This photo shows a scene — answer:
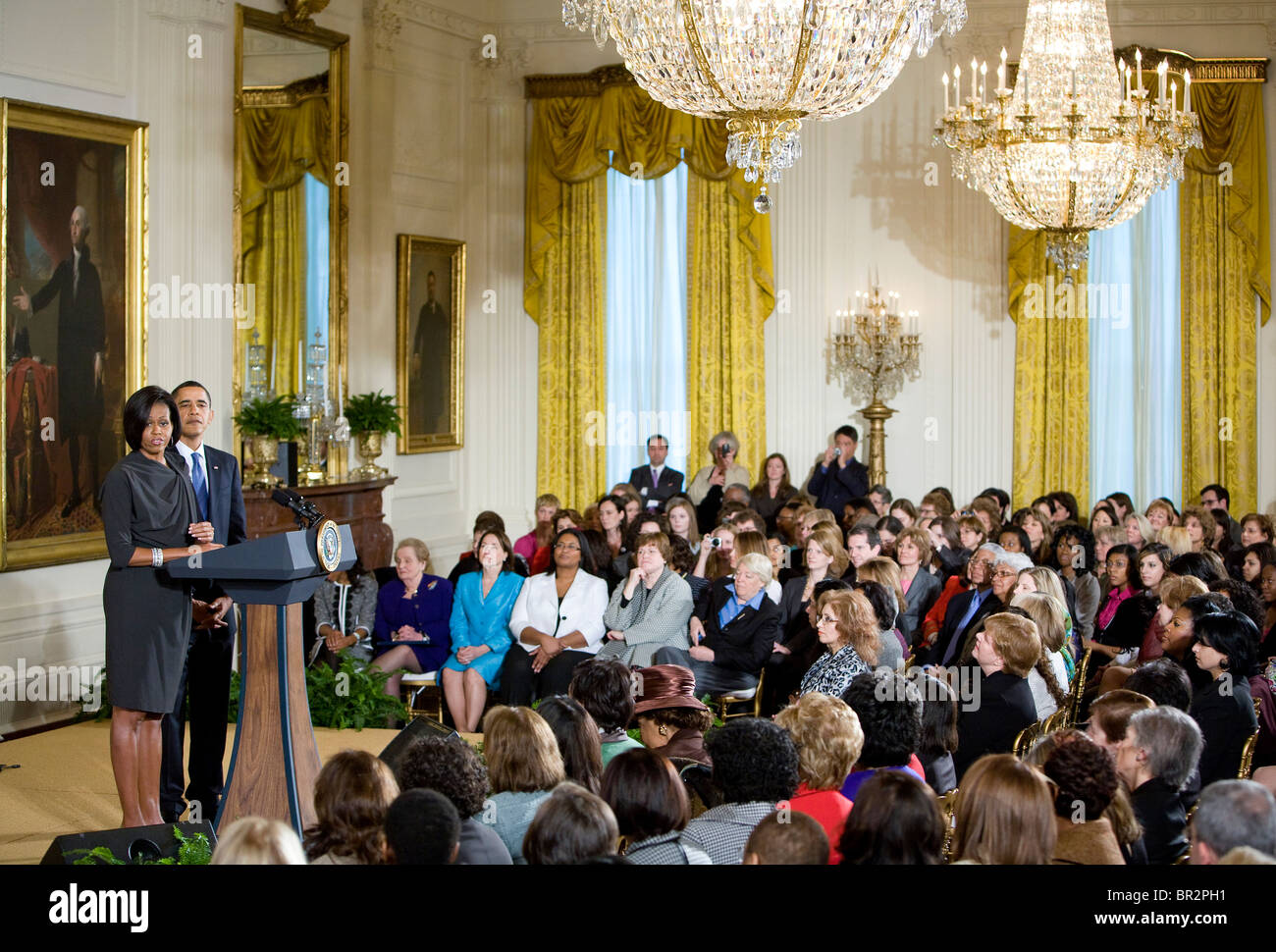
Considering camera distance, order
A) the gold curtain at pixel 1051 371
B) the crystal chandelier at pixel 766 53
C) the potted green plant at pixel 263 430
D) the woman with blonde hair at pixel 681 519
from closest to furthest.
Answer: the crystal chandelier at pixel 766 53 < the potted green plant at pixel 263 430 < the woman with blonde hair at pixel 681 519 < the gold curtain at pixel 1051 371

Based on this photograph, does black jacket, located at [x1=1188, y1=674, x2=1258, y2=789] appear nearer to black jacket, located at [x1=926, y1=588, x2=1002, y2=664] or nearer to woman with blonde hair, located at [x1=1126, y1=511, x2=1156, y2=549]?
black jacket, located at [x1=926, y1=588, x2=1002, y2=664]

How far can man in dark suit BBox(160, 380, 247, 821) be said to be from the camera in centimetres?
538

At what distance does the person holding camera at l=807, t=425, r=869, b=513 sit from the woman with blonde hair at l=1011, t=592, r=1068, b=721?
5.73 meters

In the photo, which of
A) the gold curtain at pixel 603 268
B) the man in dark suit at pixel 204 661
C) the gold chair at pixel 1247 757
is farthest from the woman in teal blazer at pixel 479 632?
the gold curtain at pixel 603 268

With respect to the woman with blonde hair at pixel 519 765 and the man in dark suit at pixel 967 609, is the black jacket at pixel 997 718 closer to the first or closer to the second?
the man in dark suit at pixel 967 609

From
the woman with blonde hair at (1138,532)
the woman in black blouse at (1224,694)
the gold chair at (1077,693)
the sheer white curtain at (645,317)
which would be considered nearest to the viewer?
the woman in black blouse at (1224,694)

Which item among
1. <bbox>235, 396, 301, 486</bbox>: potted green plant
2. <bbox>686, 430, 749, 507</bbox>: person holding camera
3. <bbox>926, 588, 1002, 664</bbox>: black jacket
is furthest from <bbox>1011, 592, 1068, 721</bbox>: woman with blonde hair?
<bbox>686, 430, 749, 507</bbox>: person holding camera

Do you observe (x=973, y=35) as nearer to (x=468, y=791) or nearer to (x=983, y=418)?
(x=983, y=418)

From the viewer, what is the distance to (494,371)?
43.9 feet

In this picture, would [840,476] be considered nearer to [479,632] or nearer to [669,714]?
[479,632]

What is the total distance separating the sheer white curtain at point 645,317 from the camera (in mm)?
13086

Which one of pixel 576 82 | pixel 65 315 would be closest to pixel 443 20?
pixel 576 82

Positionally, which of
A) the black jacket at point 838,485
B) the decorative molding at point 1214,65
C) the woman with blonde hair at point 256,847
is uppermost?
the decorative molding at point 1214,65

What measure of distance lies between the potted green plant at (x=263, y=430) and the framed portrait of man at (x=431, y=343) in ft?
7.45
